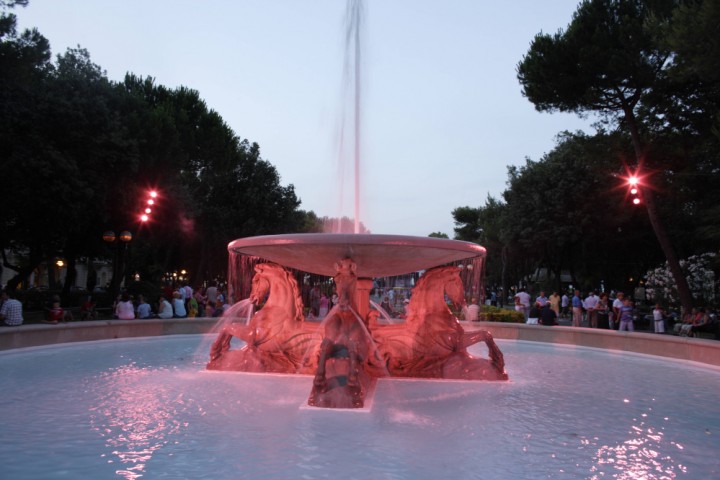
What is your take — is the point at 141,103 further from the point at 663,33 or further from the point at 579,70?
the point at 663,33

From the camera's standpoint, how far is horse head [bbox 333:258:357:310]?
23.3 ft

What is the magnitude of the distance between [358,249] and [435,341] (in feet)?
6.68

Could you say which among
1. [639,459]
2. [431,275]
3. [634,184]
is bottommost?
[639,459]

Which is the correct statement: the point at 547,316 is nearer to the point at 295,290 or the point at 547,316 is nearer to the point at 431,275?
the point at 431,275

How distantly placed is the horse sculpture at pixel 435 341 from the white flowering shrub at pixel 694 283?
50.4ft

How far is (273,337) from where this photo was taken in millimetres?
8391

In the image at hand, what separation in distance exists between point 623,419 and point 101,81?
64.6 ft

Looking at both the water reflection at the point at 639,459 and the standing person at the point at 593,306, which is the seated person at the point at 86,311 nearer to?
the water reflection at the point at 639,459

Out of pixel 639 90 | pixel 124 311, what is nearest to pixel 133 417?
pixel 124 311

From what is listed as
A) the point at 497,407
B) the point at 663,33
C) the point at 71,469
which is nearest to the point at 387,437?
the point at 497,407

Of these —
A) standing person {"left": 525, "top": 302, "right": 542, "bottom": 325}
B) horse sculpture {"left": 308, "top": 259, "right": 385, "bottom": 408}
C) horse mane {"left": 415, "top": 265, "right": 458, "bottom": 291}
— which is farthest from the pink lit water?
standing person {"left": 525, "top": 302, "right": 542, "bottom": 325}

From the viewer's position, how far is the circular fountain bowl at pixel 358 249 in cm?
676

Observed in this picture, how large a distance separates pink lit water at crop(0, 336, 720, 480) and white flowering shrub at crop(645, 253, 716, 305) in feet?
44.6

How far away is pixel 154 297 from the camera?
821 inches
